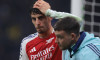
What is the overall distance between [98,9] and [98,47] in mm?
5653

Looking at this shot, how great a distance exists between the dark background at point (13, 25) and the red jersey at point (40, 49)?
384 cm

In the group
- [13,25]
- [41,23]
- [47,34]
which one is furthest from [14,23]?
[41,23]

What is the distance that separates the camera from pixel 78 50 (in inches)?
157

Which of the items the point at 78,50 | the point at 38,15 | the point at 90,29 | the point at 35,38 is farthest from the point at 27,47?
the point at 90,29

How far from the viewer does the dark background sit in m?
8.85

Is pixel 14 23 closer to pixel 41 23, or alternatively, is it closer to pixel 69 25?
pixel 41 23

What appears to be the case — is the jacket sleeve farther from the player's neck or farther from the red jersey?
the player's neck

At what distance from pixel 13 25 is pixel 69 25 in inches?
201

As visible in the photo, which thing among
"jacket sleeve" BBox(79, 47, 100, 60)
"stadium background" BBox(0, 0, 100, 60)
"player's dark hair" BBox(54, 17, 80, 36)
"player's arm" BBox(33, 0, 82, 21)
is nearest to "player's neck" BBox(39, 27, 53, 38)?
"player's arm" BBox(33, 0, 82, 21)

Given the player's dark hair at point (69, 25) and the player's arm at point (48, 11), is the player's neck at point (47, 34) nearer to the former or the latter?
the player's arm at point (48, 11)

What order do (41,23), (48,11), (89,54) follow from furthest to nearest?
(41,23)
(48,11)
(89,54)

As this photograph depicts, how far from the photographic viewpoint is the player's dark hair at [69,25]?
386cm

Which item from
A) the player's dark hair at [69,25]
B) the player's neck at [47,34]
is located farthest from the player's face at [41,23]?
the player's dark hair at [69,25]

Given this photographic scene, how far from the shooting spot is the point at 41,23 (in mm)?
4742
